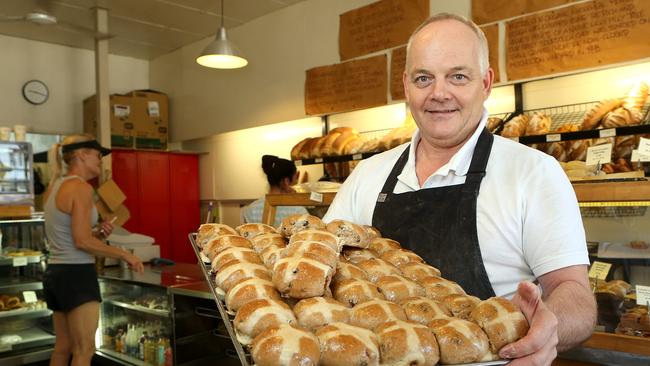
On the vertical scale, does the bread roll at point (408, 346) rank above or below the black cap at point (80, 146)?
below

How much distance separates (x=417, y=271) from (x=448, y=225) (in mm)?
204

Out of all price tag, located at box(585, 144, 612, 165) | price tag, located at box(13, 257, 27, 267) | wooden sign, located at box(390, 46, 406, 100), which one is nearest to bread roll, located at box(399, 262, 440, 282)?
price tag, located at box(585, 144, 612, 165)

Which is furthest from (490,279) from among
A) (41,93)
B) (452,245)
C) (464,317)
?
(41,93)

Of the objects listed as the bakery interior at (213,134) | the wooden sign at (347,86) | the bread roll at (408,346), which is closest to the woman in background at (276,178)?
the bakery interior at (213,134)

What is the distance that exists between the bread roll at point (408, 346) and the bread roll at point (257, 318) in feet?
0.59

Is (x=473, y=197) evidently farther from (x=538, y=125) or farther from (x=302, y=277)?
(x=538, y=125)

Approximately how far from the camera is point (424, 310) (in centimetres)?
97

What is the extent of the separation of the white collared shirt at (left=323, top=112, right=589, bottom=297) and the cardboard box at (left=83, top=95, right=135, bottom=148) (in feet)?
17.3

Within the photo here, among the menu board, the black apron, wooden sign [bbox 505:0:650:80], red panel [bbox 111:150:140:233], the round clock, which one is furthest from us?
the round clock

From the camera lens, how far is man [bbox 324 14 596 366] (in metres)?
1.16

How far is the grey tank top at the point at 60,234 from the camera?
3227 millimetres

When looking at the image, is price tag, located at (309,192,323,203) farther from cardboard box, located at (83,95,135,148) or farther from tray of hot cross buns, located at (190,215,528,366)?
cardboard box, located at (83,95,135,148)

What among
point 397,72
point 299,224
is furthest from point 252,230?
point 397,72

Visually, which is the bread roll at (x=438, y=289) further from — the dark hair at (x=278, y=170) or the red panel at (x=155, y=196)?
the red panel at (x=155, y=196)
